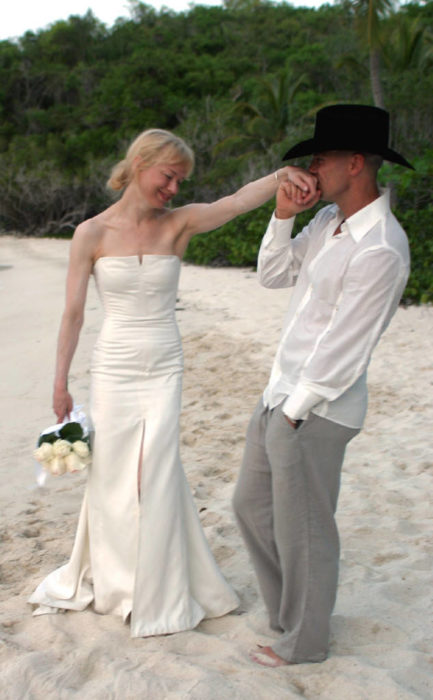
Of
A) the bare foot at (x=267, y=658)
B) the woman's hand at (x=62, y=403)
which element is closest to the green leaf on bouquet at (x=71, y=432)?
the woman's hand at (x=62, y=403)

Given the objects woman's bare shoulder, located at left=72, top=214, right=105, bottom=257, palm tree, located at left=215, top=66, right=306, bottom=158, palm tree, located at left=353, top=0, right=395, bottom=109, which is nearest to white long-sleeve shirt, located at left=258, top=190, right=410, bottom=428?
woman's bare shoulder, located at left=72, top=214, right=105, bottom=257

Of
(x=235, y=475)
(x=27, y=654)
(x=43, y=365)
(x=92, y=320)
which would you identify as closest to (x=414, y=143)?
(x=92, y=320)

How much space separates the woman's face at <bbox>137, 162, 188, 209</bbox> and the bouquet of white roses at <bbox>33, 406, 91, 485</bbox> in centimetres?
103

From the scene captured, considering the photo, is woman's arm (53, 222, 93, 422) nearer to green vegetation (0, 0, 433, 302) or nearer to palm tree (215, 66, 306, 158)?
green vegetation (0, 0, 433, 302)

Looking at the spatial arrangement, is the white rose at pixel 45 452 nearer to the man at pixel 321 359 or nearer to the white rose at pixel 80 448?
the white rose at pixel 80 448

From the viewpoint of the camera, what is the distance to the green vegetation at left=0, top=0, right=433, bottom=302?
17.3 m

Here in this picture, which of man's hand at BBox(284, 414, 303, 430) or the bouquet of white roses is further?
the bouquet of white roses

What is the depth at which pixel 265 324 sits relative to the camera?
33.8ft

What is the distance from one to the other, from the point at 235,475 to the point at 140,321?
92.3 inches

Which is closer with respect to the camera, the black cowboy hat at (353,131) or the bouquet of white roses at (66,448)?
the black cowboy hat at (353,131)

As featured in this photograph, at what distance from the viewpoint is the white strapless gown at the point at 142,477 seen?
124 inches

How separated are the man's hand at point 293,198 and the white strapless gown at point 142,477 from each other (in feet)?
2.21

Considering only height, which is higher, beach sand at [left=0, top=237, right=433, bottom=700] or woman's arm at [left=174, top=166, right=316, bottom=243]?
woman's arm at [left=174, top=166, right=316, bottom=243]

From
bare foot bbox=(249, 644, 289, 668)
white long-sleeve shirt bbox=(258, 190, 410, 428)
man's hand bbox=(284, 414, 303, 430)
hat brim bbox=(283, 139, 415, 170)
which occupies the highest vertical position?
hat brim bbox=(283, 139, 415, 170)
